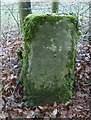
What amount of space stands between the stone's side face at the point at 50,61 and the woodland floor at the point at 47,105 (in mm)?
138

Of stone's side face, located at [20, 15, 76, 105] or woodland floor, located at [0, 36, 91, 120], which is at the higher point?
stone's side face, located at [20, 15, 76, 105]

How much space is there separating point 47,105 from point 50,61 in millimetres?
686

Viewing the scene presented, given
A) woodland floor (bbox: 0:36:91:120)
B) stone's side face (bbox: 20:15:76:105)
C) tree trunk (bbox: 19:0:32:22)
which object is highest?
tree trunk (bbox: 19:0:32:22)

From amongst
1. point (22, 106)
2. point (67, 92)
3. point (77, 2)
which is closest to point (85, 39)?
point (77, 2)

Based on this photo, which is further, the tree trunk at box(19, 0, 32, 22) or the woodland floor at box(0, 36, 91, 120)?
the tree trunk at box(19, 0, 32, 22)

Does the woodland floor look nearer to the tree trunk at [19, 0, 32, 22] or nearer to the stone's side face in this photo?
the stone's side face

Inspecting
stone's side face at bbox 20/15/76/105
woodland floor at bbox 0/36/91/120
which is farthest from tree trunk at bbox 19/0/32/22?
stone's side face at bbox 20/15/76/105

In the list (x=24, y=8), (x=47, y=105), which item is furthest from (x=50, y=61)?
(x=24, y=8)

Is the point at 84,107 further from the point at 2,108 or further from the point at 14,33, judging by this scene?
the point at 14,33

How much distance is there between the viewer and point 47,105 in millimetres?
4250

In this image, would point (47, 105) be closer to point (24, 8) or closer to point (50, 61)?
point (50, 61)

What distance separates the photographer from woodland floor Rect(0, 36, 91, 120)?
4078mm

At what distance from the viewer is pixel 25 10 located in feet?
18.6

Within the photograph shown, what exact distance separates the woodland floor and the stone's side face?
0.14 meters
